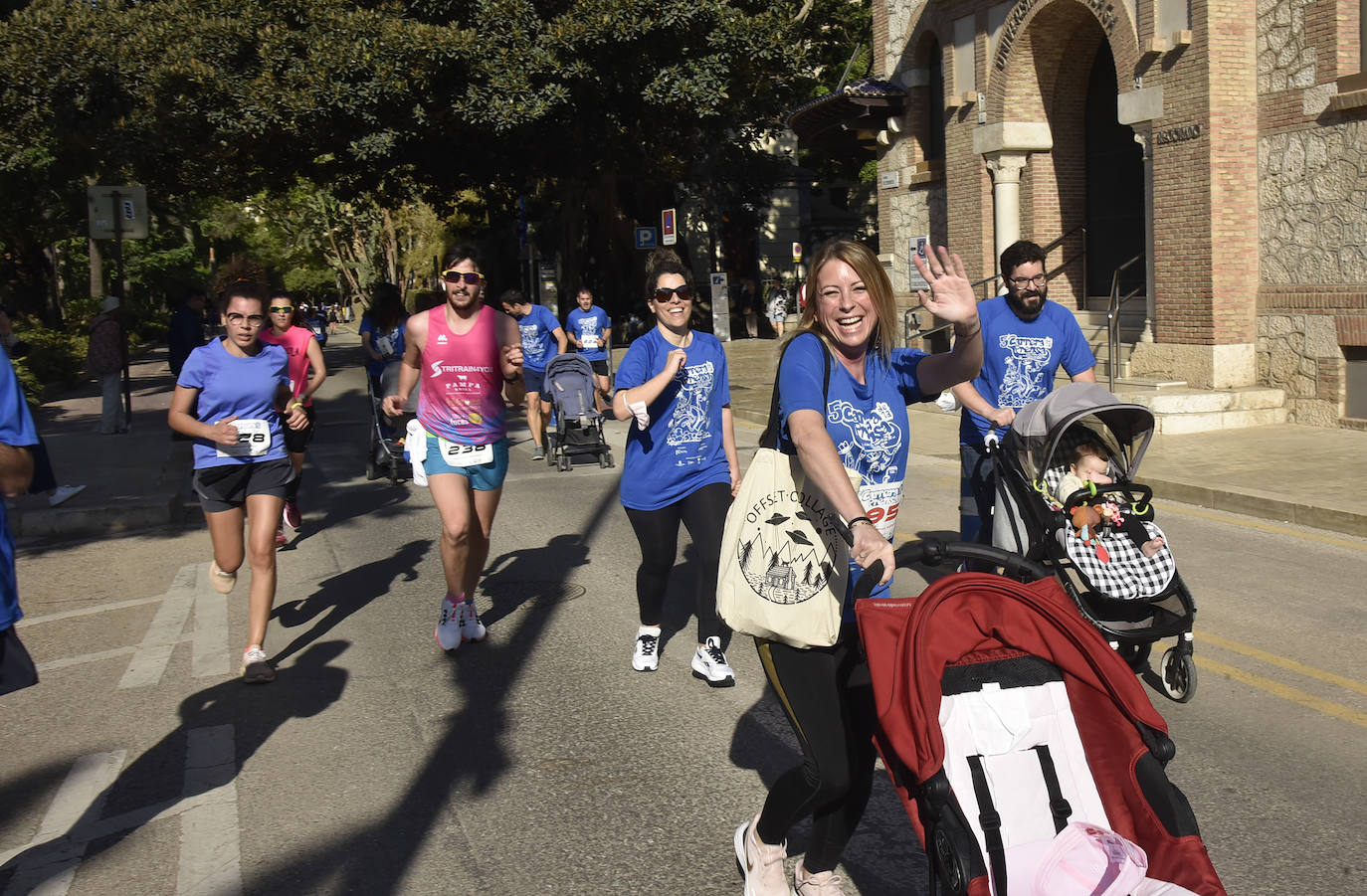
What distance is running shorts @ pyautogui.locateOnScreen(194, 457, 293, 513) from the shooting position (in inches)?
236

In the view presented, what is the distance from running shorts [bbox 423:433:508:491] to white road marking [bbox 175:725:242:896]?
156 cm

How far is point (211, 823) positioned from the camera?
4.34 meters

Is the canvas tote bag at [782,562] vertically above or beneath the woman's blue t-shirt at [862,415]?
beneath

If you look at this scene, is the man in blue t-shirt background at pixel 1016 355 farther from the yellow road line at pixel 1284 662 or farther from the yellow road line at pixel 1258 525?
the yellow road line at pixel 1258 525

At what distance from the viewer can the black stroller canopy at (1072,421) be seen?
5.19 m

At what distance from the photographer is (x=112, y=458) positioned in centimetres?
1421

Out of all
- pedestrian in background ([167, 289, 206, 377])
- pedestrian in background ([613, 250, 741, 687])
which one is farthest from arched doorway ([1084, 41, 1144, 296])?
pedestrian in background ([613, 250, 741, 687])

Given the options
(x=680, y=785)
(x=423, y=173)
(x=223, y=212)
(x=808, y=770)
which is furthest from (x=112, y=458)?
(x=223, y=212)

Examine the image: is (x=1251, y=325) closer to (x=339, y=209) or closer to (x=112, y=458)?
(x=112, y=458)

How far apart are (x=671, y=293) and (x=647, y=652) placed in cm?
172

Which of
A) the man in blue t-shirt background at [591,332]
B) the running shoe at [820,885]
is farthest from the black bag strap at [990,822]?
the man in blue t-shirt background at [591,332]

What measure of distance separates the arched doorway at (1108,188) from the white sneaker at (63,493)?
570 inches

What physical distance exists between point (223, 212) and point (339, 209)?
20.1m

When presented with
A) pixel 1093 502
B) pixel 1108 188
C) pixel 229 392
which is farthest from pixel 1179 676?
pixel 1108 188
